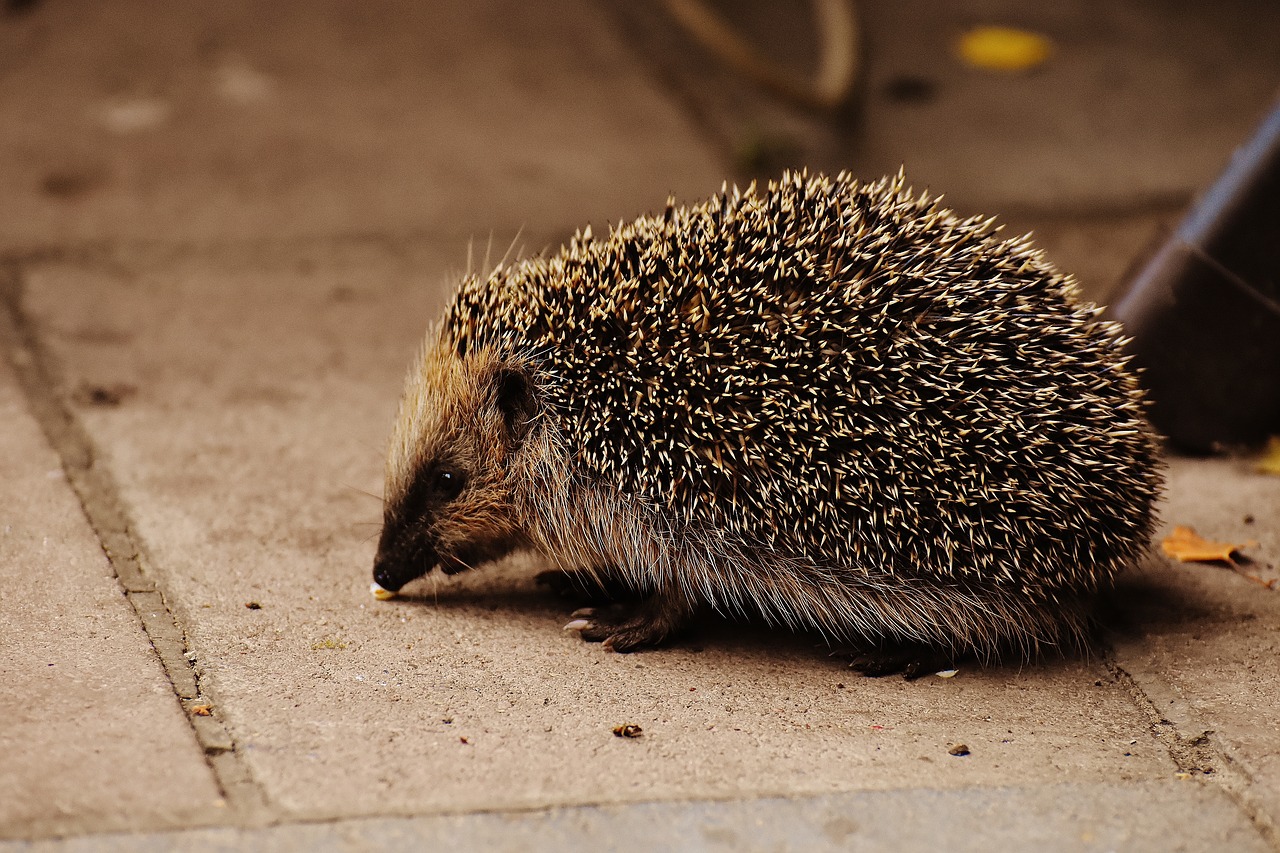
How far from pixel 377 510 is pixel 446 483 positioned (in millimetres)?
537

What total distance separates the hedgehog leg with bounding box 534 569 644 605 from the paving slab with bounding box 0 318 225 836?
141 cm

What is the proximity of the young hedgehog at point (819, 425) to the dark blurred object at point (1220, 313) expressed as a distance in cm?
132

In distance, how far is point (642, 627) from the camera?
4672mm

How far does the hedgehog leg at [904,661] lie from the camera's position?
14.8 ft

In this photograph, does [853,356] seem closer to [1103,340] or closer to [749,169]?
[1103,340]

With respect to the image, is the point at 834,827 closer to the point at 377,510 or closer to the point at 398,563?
the point at 398,563

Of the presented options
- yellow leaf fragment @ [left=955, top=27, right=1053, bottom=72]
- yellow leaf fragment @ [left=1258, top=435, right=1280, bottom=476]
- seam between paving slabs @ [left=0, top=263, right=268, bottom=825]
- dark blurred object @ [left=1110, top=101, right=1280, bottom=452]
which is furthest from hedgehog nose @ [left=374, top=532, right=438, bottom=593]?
yellow leaf fragment @ [left=955, top=27, right=1053, bottom=72]

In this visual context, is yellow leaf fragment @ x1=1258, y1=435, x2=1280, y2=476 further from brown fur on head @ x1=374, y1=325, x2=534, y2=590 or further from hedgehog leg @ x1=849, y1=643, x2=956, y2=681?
brown fur on head @ x1=374, y1=325, x2=534, y2=590

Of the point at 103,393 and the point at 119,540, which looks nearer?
the point at 119,540

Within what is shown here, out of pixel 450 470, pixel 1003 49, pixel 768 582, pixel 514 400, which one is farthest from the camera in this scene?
pixel 1003 49

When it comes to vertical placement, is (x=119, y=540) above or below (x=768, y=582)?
below

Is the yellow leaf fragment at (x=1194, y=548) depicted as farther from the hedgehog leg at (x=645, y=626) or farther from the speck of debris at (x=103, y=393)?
the speck of debris at (x=103, y=393)

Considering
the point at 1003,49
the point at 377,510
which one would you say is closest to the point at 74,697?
the point at 377,510

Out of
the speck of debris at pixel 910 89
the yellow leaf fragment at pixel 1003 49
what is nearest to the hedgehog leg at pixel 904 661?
the speck of debris at pixel 910 89
